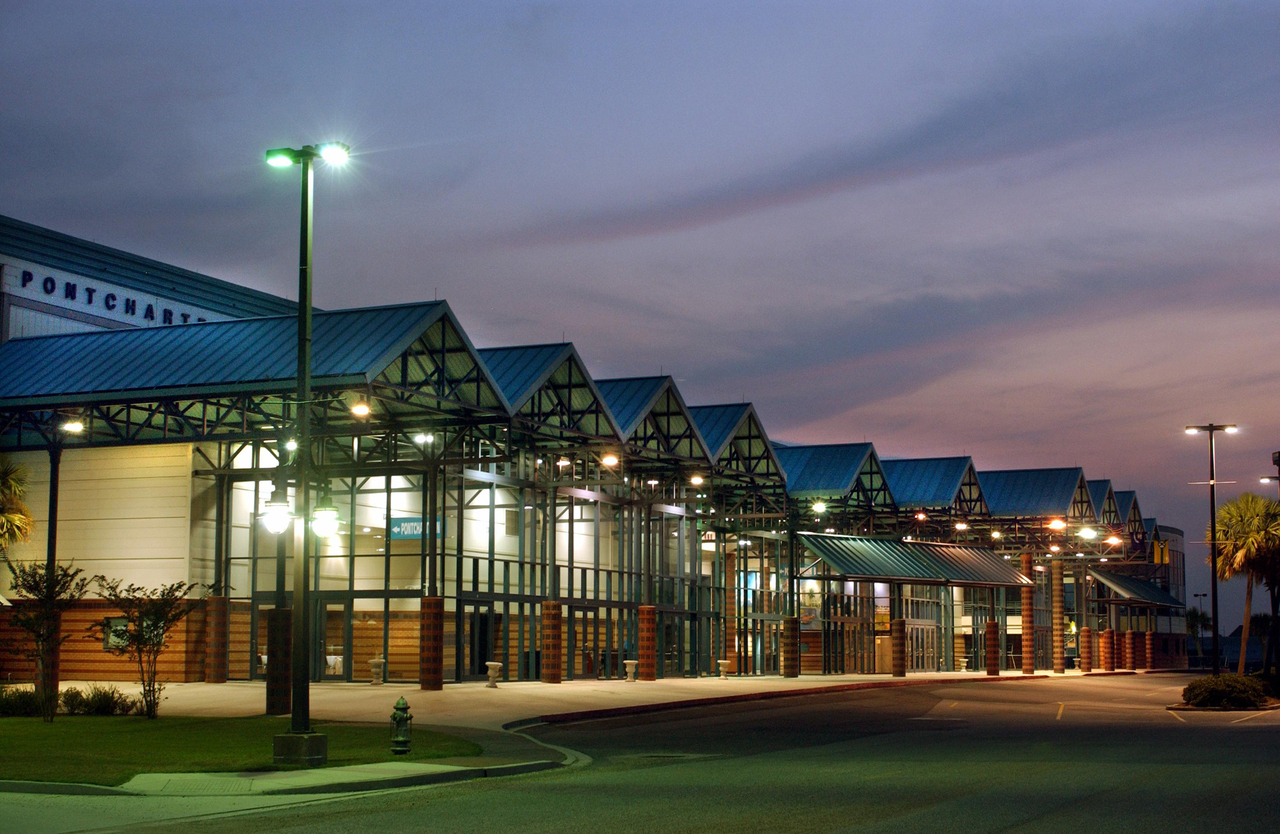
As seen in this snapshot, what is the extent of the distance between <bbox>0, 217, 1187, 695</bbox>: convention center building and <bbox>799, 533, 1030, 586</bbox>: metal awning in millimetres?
4846

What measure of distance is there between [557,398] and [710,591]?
49.0ft

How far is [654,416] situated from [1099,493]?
4596 centimetres

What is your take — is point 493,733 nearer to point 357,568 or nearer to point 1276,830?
point 1276,830

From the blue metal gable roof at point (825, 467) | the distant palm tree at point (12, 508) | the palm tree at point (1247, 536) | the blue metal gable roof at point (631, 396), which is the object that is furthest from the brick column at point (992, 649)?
the distant palm tree at point (12, 508)

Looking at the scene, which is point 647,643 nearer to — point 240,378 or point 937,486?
point 240,378

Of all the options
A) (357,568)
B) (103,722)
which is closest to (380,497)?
(357,568)

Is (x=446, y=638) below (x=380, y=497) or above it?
below

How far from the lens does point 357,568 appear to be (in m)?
42.6

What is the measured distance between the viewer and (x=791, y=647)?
5669 centimetres

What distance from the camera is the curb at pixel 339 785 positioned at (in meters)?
15.7

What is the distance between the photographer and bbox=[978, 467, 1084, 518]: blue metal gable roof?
78.0 m

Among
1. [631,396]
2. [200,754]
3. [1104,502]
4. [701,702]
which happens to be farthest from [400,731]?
[1104,502]

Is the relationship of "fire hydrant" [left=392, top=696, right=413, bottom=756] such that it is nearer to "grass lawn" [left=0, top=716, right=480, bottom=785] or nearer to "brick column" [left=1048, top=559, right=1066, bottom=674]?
"grass lawn" [left=0, top=716, right=480, bottom=785]

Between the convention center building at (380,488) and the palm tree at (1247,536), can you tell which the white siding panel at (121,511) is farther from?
the palm tree at (1247,536)
